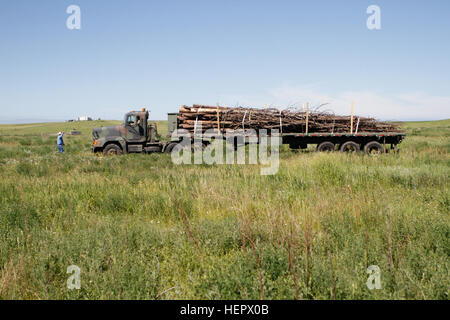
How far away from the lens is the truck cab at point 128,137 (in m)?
15.8

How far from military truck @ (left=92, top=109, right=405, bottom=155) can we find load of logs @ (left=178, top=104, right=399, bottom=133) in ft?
1.93

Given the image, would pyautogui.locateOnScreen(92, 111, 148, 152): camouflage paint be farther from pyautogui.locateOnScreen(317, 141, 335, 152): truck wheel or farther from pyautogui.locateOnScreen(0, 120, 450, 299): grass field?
pyautogui.locateOnScreen(0, 120, 450, 299): grass field

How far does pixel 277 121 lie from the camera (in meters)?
15.1

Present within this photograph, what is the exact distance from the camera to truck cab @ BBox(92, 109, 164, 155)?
51.8 feet

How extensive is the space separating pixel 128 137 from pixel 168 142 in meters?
2.28

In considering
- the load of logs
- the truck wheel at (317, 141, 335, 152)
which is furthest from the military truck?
the load of logs

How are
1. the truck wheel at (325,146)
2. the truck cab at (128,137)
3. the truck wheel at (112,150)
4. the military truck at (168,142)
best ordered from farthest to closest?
the truck cab at (128,137) → the truck wheel at (112,150) → the truck wheel at (325,146) → the military truck at (168,142)

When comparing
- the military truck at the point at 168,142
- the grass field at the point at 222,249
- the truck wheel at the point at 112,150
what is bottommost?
the grass field at the point at 222,249

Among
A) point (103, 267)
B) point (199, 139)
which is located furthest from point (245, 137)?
point (103, 267)

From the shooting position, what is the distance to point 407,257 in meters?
3.15

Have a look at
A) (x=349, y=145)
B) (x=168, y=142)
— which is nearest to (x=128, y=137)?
(x=168, y=142)

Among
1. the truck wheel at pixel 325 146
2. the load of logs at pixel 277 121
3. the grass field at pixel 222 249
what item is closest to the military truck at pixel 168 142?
the truck wheel at pixel 325 146

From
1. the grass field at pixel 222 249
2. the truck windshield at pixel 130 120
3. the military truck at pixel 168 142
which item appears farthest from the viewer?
the truck windshield at pixel 130 120

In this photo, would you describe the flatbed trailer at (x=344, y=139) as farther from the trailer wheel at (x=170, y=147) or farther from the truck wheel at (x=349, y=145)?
the trailer wheel at (x=170, y=147)
